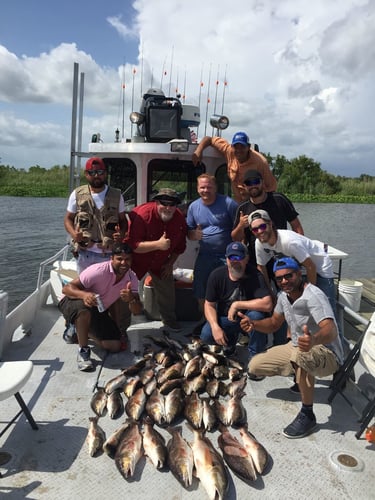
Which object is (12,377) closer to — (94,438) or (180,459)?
(94,438)

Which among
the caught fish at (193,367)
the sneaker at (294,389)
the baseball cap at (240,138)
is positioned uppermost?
the baseball cap at (240,138)

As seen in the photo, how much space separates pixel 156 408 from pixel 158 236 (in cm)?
201

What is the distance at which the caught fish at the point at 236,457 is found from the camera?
2.72 m

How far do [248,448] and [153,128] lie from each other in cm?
A: 460

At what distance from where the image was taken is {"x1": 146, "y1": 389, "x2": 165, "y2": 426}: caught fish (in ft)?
11.0

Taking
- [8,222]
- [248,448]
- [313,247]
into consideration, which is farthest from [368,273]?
[8,222]

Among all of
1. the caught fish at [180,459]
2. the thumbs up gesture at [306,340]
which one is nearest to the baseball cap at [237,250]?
the thumbs up gesture at [306,340]

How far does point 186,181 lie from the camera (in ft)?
19.6

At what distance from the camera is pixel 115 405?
3.50 m

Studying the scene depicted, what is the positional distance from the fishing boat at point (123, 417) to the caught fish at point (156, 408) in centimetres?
15

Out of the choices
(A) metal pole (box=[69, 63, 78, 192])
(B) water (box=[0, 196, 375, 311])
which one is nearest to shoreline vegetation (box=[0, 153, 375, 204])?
(B) water (box=[0, 196, 375, 311])

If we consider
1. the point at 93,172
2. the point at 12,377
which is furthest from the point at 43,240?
the point at 12,377

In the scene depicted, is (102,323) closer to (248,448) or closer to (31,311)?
(31,311)

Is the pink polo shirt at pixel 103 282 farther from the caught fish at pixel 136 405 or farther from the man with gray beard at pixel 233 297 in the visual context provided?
the caught fish at pixel 136 405
